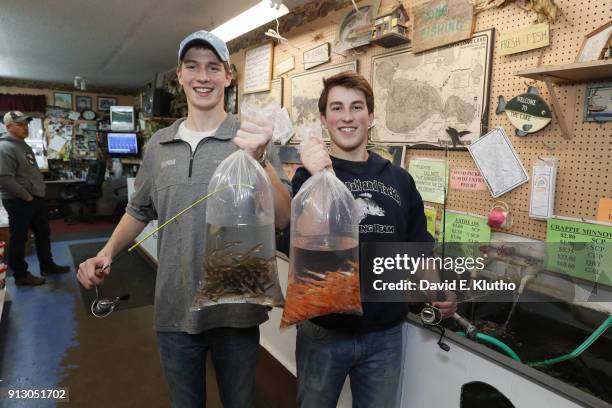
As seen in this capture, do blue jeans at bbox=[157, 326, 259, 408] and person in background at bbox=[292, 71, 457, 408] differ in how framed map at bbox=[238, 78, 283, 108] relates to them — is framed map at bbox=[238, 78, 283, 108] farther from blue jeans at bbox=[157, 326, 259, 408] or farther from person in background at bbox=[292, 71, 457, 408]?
blue jeans at bbox=[157, 326, 259, 408]

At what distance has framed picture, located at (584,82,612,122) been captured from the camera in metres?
1.18

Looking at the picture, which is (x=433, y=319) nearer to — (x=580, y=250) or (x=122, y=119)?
(x=580, y=250)

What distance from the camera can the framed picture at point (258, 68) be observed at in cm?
284

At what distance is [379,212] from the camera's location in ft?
3.65

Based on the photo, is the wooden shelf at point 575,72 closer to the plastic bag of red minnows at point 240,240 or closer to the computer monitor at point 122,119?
the plastic bag of red minnows at point 240,240

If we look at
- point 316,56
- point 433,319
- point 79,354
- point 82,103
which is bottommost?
point 79,354

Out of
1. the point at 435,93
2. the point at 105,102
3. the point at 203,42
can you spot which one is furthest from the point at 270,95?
the point at 105,102

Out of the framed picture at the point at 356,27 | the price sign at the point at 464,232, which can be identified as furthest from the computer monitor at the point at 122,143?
the price sign at the point at 464,232

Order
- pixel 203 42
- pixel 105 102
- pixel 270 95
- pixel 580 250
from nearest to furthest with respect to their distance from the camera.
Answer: pixel 203 42, pixel 580 250, pixel 270 95, pixel 105 102

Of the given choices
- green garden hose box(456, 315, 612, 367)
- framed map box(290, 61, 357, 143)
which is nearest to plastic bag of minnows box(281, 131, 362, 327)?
green garden hose box(456, 315, 612, 367)

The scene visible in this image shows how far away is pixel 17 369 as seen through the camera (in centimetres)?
227

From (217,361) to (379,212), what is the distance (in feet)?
2.27

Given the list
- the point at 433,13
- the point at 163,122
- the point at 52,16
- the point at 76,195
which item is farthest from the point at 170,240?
the point at 76,195

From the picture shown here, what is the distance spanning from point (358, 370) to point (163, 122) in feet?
15.9
